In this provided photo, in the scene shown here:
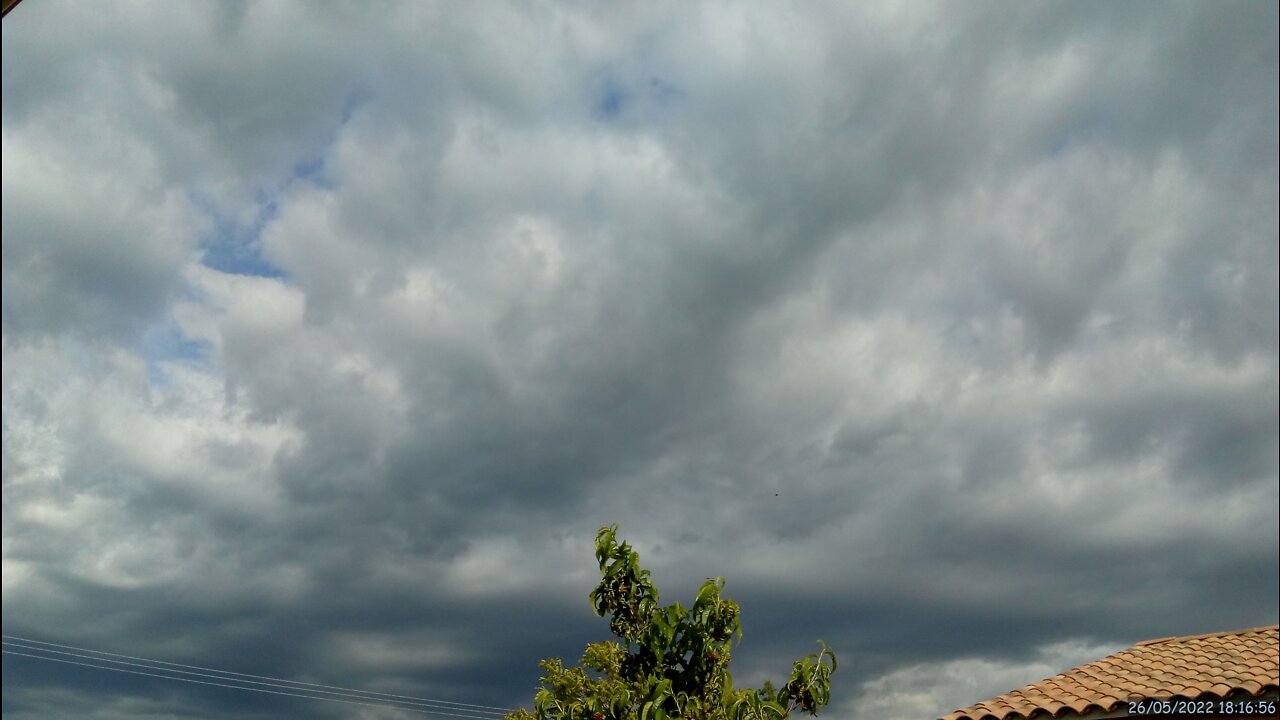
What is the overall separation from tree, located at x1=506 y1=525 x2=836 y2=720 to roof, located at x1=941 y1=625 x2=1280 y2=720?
6.51 metres

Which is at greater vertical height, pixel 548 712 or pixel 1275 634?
pixel 1275 634

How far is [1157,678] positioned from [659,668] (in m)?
10.8

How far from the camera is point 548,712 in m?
12.2

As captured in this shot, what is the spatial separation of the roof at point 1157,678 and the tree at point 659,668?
21.3 ft

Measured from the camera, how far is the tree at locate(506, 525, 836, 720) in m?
11.9

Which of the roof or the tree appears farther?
the roof

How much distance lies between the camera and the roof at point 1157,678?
16.0 meters

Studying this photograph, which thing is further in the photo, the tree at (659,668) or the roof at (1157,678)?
the roof at (1157,678)

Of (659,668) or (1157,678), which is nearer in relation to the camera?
(659,668)

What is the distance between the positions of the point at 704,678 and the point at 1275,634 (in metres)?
14.6

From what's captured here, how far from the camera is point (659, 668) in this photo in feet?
40.7

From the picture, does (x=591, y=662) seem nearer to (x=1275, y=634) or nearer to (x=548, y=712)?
(x=548, y=712)

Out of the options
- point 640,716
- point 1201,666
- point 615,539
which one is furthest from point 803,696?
point 1201,666

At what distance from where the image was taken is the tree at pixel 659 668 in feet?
38.9
